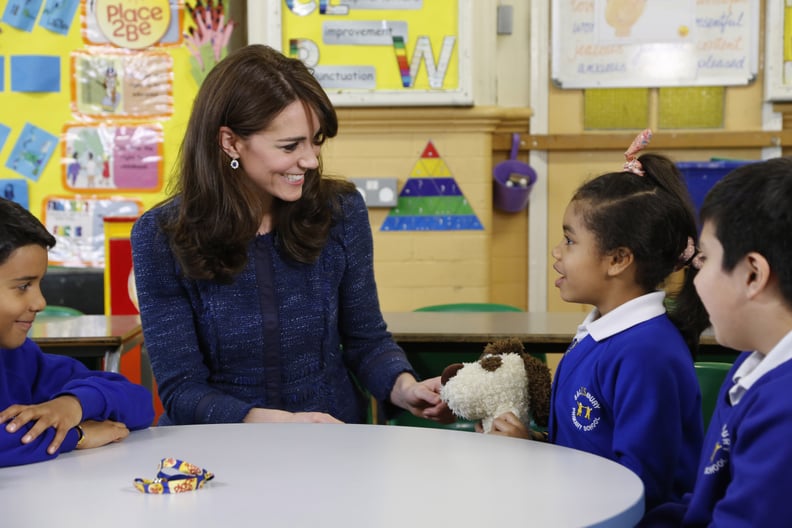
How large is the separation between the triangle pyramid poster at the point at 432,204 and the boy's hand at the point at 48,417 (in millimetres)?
2790

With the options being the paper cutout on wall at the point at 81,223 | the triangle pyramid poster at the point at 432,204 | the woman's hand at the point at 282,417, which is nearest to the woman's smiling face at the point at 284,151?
the woman's hand at the point at 282,417

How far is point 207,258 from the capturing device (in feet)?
6.78

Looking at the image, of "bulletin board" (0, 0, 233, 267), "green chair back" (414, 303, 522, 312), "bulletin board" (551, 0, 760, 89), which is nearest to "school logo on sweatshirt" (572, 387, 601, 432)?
"green chair back" (414, 303, 522, 312)

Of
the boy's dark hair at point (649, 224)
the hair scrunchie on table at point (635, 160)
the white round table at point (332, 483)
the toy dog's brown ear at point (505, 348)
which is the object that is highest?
the hair scrunchie on table at point (635, 160)

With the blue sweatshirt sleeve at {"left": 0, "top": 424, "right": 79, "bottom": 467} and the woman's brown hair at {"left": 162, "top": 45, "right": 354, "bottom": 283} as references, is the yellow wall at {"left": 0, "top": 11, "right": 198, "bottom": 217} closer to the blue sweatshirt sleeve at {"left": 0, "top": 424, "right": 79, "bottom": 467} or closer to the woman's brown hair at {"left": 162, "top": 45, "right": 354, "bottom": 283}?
the woman's brown hair at {"left": 162, "top": 45, "right": 354, "bottom": 283}

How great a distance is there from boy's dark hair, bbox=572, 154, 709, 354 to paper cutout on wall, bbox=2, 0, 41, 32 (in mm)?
3283

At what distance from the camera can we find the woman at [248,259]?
2072mm

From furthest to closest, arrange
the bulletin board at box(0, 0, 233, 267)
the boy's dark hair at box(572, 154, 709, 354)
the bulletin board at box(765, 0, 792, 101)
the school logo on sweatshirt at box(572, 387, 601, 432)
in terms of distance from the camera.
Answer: the bulletin board at box(0, 0, 233, 267) → the bulletin board at box(765, 0, 792, 101) → the boy's dark hair at box(572, 154, 709, 354) → the school logo on sweatshirt at box(572, 387, 601, 432)

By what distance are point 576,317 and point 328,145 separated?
1476 millimetres

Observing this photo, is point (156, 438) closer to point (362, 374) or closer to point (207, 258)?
point (207, 258)

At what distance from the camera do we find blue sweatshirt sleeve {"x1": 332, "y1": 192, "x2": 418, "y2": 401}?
88.5 inches

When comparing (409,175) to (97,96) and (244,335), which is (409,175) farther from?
(244,335)

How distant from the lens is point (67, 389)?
166 centimetres

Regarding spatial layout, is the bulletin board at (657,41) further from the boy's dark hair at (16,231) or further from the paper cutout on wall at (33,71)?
the boy's dark hair at (16,231)
